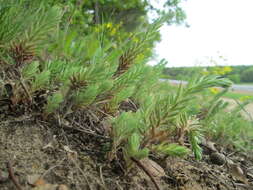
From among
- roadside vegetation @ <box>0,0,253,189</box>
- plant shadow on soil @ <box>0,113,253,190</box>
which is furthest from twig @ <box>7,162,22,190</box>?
roadside vegetation @ <box>0,0,253,189</box>

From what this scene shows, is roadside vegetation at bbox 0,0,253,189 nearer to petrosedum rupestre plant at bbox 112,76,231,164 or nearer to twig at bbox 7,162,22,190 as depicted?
petrosedum rupestre plant at bbox 112,76,231,164

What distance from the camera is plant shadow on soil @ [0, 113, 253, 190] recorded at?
60 centimetres

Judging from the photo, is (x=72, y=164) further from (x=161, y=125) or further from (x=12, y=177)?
(x=161, y=125)

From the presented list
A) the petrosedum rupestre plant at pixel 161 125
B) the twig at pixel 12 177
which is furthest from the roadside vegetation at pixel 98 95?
the twig at pixel 12 177

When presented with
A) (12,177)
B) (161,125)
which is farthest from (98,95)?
(12,177)

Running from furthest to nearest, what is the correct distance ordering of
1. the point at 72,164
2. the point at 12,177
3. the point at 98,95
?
the point at 98,95
the point at 72,164
the point at 12,177

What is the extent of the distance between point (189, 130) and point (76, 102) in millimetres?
397

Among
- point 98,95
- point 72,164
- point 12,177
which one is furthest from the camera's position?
point 98,95

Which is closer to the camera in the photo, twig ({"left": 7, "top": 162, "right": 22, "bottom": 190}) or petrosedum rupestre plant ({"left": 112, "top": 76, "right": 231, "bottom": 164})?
twig ({"left": 7, "top": 162, "right": 22, "bottom": 190})

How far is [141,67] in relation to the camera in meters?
0.78

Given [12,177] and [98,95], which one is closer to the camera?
[12,177]

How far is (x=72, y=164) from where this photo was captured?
0.65m

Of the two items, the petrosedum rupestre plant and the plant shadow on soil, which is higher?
the petrosedum rupestre plant

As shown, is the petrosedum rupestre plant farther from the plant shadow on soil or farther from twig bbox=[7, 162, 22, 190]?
twig bbox=[7, 162, 22, 190]
